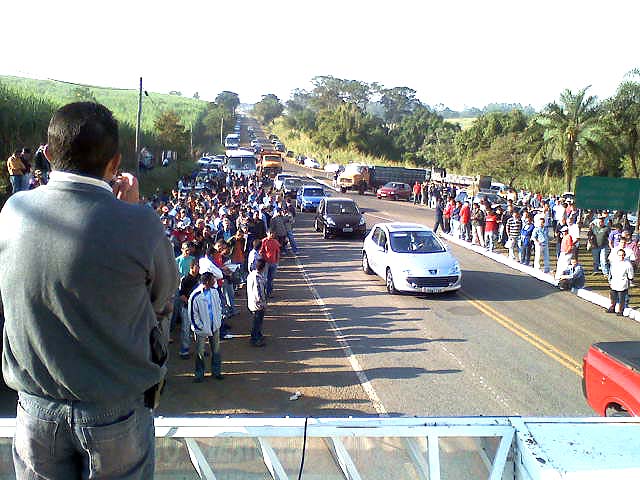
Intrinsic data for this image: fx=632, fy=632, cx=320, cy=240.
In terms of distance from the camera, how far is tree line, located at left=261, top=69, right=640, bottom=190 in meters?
35.7

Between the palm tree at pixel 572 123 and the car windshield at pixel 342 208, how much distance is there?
16.2 metres

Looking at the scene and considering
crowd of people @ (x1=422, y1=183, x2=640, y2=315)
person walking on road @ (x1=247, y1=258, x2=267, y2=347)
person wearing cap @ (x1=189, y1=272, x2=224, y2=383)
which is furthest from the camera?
crowd of people @ (x1=422, y1=183, x2=640, y2=315)

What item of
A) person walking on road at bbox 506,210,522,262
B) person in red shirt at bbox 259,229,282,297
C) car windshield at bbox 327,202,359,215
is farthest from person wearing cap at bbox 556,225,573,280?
car windshield at bbox 327,202,359,215

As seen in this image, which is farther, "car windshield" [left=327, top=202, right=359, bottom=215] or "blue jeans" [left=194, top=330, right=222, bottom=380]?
"car windshield" [left=327, top=202, right=359, bottom=215]

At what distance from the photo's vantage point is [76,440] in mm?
2090

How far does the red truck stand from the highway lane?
1.50 meters

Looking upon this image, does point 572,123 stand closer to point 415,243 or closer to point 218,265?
point 415,243

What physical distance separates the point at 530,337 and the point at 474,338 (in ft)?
3.57

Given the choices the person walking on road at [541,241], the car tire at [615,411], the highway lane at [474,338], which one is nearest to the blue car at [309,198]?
the highway lane at [474,338]

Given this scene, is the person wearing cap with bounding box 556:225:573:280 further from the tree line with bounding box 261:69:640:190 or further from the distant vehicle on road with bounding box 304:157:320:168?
the distant vehicle on road with bounding box 304:157:320:168

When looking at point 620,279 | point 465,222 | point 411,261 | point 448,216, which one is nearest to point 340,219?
point 465,222

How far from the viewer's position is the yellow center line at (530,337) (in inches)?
404

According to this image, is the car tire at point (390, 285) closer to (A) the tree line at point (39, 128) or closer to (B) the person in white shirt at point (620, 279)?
(B) the person in white shirt at point (620, 279)

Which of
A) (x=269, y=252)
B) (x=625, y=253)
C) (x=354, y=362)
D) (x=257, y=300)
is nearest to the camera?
(x=354, y=362)
